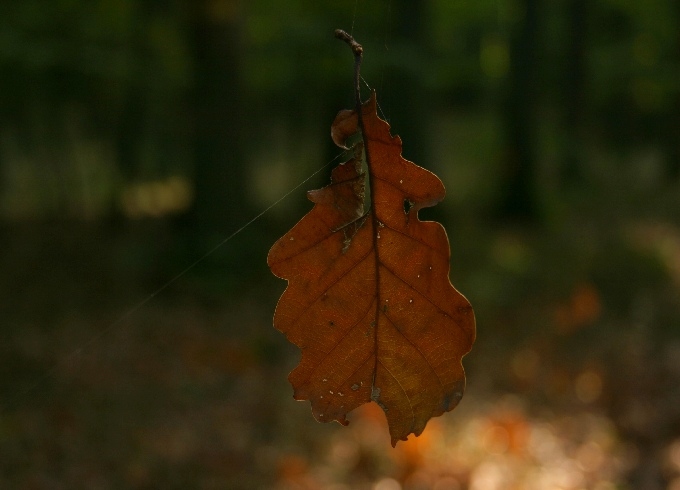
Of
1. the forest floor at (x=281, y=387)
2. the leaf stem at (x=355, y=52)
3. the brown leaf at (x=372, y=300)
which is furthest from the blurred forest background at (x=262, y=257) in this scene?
the leaf stem at (x=355, y=52)

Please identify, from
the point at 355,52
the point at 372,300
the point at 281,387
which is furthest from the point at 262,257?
the point at 355,52

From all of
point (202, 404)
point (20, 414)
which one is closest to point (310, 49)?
point (202, 404)

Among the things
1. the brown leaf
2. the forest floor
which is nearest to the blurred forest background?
the forest floor

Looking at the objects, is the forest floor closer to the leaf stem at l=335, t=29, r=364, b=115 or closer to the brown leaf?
the brown leaf

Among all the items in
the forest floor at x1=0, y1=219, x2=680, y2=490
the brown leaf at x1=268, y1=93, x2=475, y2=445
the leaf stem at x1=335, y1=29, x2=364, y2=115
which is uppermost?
the leaf stem at x1=335, y1=29, x2=364, y2=115

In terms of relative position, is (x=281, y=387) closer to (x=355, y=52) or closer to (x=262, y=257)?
(x=262, y=257)

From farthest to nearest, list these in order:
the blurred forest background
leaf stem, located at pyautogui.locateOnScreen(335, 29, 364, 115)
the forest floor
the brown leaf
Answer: the blurred forest background
the forest floor
the brown leaf
leaf stem, located at pyautogui.locateOnScreen(335, 29, 364, 115)

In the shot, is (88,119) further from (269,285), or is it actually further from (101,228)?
(269,285)
